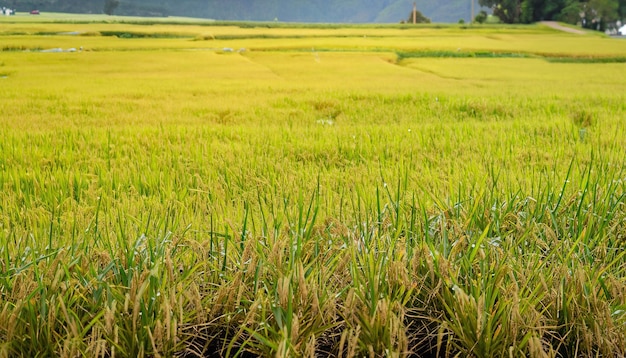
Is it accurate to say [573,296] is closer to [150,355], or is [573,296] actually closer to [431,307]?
[431,307]

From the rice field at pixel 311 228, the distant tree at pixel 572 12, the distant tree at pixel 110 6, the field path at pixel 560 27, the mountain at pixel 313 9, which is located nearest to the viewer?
the rice field at pixel 311 228

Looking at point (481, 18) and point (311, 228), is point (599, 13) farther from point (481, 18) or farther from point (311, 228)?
point (311, 228)

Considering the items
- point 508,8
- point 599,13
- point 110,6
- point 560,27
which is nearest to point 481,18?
point 508,8

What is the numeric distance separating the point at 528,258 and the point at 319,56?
886 cm

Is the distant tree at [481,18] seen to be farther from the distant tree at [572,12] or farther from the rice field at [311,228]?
the rice field at [311,228]

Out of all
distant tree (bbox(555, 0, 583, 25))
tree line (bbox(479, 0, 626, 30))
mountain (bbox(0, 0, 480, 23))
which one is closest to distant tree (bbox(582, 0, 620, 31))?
tree line (bbox(479, 0, 626, 30))

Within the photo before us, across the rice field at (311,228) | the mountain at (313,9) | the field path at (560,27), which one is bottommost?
the rice field at (311,228)

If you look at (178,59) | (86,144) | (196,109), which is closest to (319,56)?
(178,59)

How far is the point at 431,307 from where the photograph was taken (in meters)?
0.92

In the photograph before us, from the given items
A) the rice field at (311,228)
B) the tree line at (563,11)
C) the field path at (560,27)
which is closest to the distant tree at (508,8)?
the tree line at (563,11)

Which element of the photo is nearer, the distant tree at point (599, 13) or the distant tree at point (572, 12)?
the distant tree at point (599, 13)

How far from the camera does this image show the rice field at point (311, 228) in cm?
83

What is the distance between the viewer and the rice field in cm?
83

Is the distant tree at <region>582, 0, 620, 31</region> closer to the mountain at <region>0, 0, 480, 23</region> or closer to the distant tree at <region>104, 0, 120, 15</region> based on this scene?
the distant tree at <region>104, 0, 120, 15</region>
